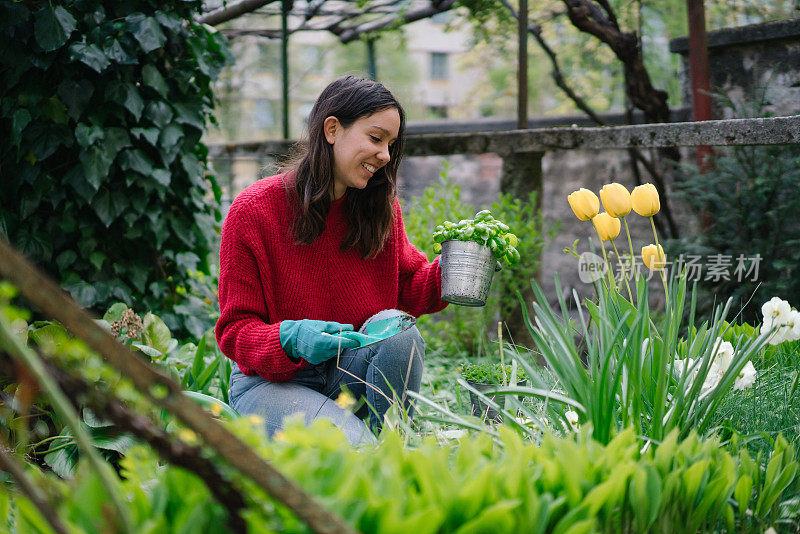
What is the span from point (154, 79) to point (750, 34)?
329cm

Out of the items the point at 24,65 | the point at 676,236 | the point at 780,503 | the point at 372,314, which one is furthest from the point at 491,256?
the point at 676,236

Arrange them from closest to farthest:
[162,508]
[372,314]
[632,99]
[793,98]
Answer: [162,508], [372,314], [793,98], [632,99]

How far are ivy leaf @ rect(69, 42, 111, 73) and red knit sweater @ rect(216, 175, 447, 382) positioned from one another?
944 mm

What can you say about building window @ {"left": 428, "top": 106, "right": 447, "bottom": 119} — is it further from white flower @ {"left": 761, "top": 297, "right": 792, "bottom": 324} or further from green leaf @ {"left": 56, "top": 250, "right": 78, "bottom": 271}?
white flower @ {"left": 761, "top": 297, "right": 792, "bottom": 324}

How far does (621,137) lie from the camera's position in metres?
3.29

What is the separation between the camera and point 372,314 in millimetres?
2336

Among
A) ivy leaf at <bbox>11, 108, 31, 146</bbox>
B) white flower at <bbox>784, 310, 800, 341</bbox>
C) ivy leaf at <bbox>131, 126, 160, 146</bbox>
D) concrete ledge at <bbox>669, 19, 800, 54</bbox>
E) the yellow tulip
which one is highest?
concrete ledge at <bbox>669, 19, 800, 54</bbox>

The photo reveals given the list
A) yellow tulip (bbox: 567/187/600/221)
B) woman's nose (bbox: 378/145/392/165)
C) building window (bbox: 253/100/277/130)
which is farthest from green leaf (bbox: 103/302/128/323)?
building window (bbox: 253/100/277/130)

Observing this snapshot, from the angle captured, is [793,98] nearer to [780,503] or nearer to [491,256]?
[491,256]

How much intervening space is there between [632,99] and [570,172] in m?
0.75

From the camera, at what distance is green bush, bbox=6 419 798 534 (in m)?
0.94

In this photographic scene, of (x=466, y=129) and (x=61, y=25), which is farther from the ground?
(x=61, y=25)

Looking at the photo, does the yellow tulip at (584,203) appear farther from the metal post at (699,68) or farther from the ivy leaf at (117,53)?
the metal post at (699,68)

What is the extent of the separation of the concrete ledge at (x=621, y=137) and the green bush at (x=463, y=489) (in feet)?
6.33
